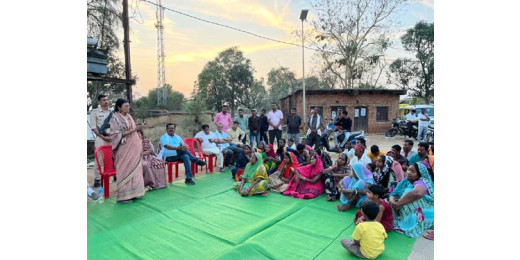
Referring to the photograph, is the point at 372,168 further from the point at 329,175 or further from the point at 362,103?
the point at 362,103

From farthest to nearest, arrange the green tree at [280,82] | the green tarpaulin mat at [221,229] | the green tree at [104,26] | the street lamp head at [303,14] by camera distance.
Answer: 1. the green tree at [280,82]
2. the street lamp head at [303,14]
3. the green tree at [104,26]
4. the green tarpaulin mat at [221,229]

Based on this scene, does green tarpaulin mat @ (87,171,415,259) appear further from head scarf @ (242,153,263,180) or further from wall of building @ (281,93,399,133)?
wall of building @ (281,93,399,133)

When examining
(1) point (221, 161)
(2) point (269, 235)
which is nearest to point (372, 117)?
(1) point (221, 161)

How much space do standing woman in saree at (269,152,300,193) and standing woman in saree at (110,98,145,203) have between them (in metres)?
2.30

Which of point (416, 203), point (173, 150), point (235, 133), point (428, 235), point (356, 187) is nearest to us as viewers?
point (428, 235)

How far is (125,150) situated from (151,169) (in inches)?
38.6

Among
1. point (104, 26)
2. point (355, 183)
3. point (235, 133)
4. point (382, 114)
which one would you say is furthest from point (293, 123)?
point (382, 114)

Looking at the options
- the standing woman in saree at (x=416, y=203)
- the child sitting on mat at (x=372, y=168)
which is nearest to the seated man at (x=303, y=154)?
the child sitting on mat at (x=372, y=168)

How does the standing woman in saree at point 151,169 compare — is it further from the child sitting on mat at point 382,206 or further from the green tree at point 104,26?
the green tree at point 104,26

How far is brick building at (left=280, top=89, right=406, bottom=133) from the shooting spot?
51.0 ft

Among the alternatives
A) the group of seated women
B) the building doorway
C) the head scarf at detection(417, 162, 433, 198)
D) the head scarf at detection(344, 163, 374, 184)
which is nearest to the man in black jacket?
the group of seated women

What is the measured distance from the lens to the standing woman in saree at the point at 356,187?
13.1ft

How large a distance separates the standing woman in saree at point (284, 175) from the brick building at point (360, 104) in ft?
32.9

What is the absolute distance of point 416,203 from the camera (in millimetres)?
3379
